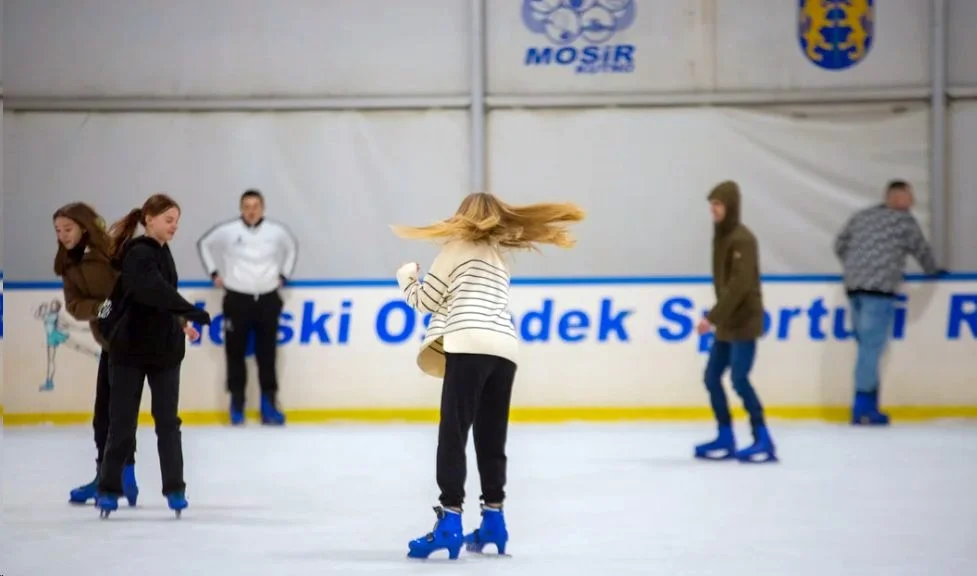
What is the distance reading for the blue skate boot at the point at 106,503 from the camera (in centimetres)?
687

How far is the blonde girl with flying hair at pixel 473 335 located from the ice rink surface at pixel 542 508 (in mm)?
189

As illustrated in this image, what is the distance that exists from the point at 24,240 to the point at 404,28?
4.18 m

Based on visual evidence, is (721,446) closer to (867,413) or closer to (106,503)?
(867,413)

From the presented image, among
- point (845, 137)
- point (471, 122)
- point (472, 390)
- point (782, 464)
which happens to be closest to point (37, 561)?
point (472, 390)

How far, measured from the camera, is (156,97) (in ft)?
50.1

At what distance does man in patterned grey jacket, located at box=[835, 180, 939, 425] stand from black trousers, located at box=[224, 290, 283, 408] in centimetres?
443

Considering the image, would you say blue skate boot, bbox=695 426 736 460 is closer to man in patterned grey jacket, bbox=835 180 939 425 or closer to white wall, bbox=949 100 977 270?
man in patterned grey jacket, bbox=835 180 939 425

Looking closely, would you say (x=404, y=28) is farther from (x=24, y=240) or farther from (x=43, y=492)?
(x=43, y=492)

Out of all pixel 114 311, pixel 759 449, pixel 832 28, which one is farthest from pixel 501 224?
pixel 832 28

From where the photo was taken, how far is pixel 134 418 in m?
6.89

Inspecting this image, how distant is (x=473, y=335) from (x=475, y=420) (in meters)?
0.35

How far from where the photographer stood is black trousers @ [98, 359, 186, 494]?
680 cm

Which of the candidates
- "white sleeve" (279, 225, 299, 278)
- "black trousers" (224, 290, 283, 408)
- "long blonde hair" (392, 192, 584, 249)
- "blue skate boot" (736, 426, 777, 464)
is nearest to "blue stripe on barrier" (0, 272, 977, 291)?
"black trousers" (224, 290, 283, 408)

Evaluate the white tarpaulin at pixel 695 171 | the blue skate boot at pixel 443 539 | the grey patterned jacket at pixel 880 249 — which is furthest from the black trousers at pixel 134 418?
the white tarpaulin at pixel 695 171
